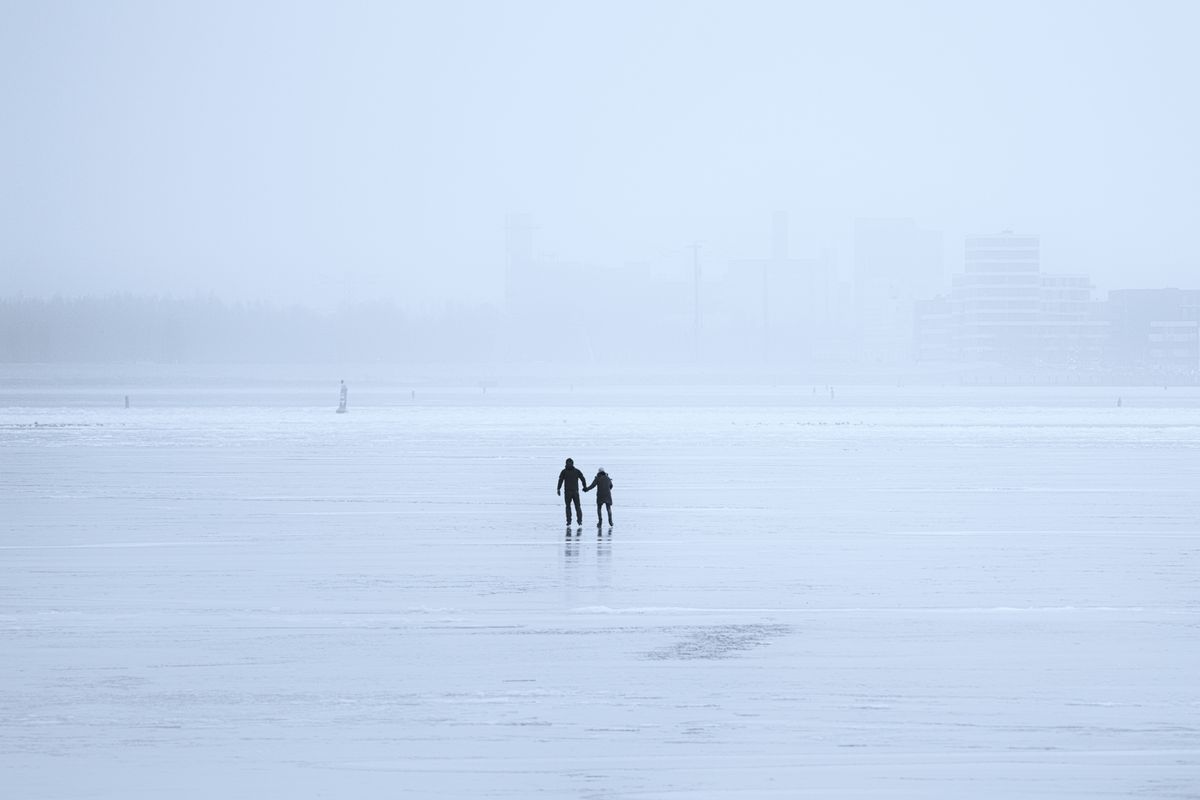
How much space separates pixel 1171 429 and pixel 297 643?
162ft

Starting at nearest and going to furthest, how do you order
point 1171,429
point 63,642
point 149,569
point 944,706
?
point 944,706
point 63,642
point 149,569
point 1171,429

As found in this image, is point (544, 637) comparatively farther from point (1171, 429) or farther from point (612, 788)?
point (1171, 429)

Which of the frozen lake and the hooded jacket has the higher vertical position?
the hooded jacket

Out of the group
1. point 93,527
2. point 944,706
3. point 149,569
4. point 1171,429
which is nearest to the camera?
point 944,706

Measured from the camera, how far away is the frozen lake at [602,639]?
934cm

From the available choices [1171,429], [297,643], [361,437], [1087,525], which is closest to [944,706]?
[297,643]

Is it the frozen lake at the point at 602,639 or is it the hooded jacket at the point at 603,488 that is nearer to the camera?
the frozen lake at the point at 602,639

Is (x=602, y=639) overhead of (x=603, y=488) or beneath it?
beneath

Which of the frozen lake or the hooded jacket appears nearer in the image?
the frozen lake

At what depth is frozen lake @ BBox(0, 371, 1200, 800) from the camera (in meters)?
9.34

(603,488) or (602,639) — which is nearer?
(602,639)

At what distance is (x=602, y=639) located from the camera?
527 inches

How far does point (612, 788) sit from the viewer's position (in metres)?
8.85

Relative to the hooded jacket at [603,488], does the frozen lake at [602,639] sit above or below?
below
